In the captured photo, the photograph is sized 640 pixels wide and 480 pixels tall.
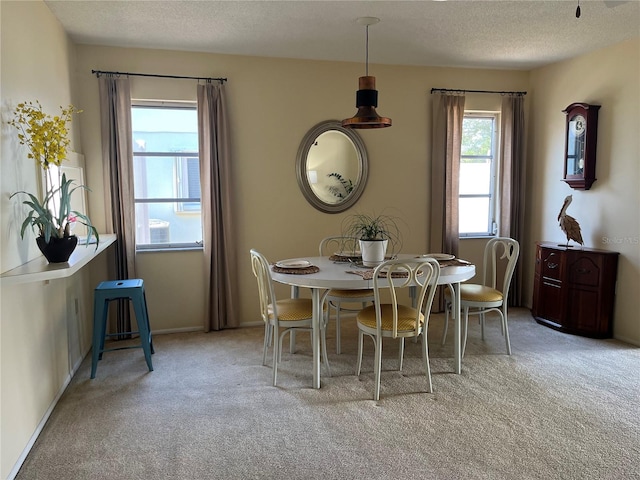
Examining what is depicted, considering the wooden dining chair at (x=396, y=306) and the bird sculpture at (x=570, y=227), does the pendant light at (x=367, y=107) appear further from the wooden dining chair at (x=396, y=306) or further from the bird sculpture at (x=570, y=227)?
the bird sculpture at (x=570, y=227)

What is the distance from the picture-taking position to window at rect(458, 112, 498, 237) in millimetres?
5125

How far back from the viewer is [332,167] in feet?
15.4

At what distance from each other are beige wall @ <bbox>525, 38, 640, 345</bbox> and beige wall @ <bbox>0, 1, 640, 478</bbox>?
0.01 metres

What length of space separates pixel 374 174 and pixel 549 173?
181cm

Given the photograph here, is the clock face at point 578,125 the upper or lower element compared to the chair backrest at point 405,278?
upper

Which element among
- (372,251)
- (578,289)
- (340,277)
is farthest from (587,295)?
(340,277)

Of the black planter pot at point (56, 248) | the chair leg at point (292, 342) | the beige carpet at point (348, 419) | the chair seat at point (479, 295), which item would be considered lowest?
the beige carpet at point (348, 419)

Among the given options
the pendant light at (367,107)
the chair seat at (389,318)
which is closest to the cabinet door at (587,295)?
the chair seat at (389,318)

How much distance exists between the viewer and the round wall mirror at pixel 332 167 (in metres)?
4.59

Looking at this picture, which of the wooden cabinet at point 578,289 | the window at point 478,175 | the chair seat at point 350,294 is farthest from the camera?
the window at point 478,175

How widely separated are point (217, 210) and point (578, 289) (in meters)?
3.33

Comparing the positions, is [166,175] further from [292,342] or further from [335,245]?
[292,342]

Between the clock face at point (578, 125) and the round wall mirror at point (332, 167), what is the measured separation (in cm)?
196

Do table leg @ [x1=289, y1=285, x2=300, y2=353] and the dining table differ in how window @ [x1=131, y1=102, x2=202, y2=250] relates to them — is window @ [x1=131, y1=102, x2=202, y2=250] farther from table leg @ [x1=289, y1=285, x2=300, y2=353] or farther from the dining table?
the dining table
